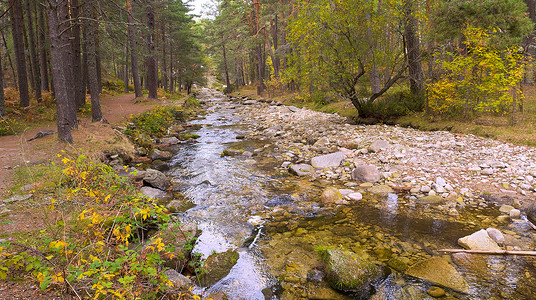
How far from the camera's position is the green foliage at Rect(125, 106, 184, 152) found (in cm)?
1158

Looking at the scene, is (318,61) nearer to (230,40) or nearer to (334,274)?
(334,274)

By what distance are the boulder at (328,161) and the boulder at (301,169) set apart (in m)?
0.35

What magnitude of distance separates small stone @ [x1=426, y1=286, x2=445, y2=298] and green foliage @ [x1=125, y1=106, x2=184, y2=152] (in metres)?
10.3

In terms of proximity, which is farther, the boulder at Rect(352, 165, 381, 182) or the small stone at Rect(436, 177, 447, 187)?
the boulder at Rect(352, 165, 381, 182)

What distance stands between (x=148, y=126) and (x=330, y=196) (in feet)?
34.2

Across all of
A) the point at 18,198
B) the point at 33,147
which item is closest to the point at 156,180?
the point at 18,198

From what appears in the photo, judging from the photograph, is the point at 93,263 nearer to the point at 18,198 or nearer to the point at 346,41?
the point at 18,198

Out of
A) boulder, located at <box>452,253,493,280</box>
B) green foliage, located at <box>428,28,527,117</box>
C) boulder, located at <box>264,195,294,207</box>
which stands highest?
green foliage, located at <box>428,28,527,117</box>

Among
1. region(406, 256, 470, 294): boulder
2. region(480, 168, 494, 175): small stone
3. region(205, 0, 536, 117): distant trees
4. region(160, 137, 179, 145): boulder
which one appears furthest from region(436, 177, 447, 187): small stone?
region(160, 137, 179, 145): boulder

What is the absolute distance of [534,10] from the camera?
1513 cm

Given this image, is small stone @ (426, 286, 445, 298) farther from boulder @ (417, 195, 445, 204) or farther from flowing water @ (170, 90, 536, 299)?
boulder @ (417, 195, 445, 204)

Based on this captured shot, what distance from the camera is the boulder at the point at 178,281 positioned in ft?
11.9

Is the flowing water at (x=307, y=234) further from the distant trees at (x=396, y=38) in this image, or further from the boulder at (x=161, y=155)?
the distant trees at (x=396, y=38)

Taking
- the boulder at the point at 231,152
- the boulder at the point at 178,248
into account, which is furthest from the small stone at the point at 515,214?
the boulder at the point at 231,152
